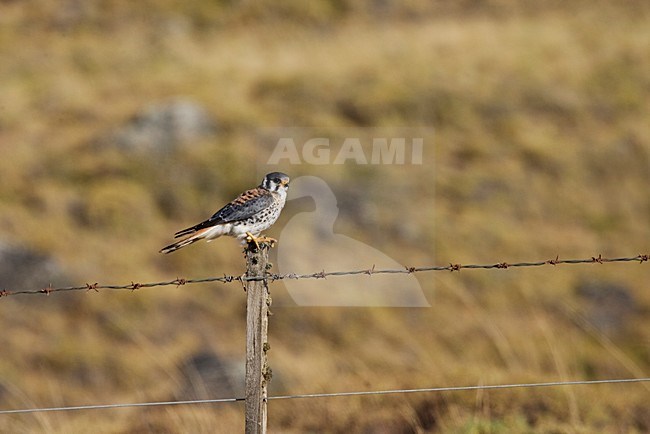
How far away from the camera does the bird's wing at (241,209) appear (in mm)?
5703

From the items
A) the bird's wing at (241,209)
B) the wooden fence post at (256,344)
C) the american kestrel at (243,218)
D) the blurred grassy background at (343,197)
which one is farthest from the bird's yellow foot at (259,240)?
the blurred grassy background at (343,197)

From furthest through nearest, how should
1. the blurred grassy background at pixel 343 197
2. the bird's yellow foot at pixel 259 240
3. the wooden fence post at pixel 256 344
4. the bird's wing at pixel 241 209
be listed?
the blurred grassy background at pixel 343 197, the bird's wing at pixel 241 209, the bird's yellow foot at pixel 259 240, the wooden fence post at pixel 256 344

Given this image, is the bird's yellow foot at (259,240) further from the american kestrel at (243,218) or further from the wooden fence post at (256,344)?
the wooden fence post at (256,344)

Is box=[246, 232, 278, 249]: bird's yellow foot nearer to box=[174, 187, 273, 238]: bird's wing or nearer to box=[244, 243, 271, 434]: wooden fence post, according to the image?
box=[174, 187, 273, 238]: bird's wing

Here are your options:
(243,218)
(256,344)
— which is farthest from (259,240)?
(256,344)

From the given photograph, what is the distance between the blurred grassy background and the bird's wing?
166 cm

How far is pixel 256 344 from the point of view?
14.7 ft

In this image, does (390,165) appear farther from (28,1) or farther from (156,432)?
(28,1)

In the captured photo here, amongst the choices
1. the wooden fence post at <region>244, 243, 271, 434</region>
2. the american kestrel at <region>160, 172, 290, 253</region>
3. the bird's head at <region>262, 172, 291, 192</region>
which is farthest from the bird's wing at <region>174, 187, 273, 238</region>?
the wooden fence post at <region>244, 243, 271, 434</region>

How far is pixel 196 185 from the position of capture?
1541cm

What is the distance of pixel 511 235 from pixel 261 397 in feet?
33.4

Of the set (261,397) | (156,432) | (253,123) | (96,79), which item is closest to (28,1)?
(96,79)

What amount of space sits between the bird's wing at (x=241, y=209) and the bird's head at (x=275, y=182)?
102 millimetres

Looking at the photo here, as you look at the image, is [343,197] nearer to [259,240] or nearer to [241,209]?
[241,209]
